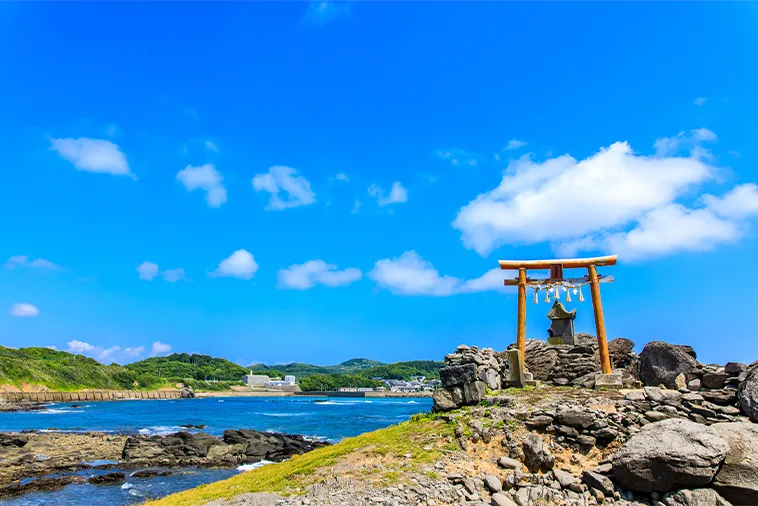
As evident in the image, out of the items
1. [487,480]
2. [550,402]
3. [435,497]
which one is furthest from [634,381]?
[435,497]

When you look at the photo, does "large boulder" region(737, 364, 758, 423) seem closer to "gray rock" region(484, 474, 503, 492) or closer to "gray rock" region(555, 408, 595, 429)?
"gray rock" region(555, 408, 595, 429)

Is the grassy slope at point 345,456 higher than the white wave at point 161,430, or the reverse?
the grassy slope at point 345,456

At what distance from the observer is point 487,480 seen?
503 inches

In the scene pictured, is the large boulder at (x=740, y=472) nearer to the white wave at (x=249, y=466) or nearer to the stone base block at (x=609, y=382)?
the stone base block at (x=609, y=382)

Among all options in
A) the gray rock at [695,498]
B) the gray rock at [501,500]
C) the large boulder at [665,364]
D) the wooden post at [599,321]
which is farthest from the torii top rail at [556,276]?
the gray rock at [501,500]

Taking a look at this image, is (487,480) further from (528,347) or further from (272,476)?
(528,347)

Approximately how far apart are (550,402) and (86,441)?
49429mm

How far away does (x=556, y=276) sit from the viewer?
2222cm

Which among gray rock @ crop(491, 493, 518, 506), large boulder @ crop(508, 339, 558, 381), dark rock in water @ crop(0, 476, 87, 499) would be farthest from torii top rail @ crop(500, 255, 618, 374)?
dark rock in water @ crop(0, 476, 87, 499)

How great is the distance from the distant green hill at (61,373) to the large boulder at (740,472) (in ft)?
537

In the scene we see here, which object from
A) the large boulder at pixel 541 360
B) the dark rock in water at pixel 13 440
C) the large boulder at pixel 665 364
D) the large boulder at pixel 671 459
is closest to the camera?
the large boulder at pixel 671 459

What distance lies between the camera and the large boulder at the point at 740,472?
11039mm

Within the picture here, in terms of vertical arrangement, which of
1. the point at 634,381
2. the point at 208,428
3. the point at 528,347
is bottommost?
the point at 208,428

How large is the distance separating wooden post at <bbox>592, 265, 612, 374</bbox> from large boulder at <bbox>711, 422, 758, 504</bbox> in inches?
331
